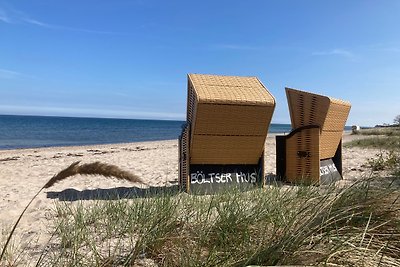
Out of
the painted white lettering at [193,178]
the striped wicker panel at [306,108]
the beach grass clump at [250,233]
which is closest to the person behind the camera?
the beach grass clump at [250,233]

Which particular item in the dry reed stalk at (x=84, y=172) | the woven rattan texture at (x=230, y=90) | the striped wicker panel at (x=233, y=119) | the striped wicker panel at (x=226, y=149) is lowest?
the striped wicker panel at (x=226, y=149)

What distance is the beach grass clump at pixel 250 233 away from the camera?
1715 mm

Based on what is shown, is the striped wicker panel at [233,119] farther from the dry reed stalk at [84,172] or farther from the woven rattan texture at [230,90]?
the dry reed stalk at [84,172]

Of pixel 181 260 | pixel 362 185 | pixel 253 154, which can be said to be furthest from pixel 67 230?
pixel 253 154

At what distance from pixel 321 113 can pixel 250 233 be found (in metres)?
3.80

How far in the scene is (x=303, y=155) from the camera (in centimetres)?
568

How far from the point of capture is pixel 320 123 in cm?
556

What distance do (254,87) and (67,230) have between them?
328 cm

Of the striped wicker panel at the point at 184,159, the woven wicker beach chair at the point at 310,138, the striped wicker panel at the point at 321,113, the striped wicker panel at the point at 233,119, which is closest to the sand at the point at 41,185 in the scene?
the striped wicker panel at the point at 184,159

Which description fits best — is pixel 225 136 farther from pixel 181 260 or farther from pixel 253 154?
pixel 181 260

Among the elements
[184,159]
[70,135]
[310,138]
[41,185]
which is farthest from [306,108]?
[70,135]

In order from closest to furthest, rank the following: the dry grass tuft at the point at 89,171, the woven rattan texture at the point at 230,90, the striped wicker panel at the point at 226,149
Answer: the dry grass tuft at the point at 89,171 < the woven rattan texture at the point at 230,90 < the striped wicker panel at the point at 226,149

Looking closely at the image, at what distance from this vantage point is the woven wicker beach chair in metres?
5.56

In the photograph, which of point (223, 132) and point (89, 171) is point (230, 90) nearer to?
point (223, 132)
